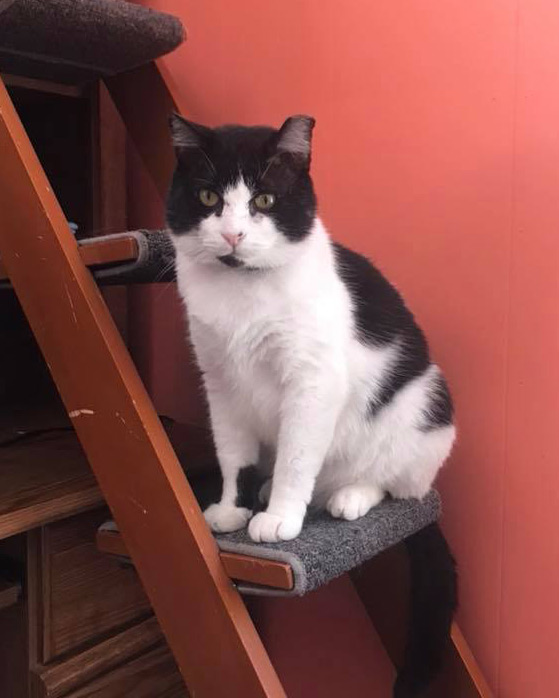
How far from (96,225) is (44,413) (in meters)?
0.43

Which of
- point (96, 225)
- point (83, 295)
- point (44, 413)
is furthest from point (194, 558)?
point (96, 225)

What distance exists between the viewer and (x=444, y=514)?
1.19 m

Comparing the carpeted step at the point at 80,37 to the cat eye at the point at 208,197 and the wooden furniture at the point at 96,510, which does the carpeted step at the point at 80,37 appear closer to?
the wooden furniture at the point at 96,510

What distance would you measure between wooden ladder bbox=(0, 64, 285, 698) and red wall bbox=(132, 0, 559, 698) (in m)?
0.49

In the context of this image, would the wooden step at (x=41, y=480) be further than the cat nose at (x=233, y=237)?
Yes

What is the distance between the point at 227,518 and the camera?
3.11 ft

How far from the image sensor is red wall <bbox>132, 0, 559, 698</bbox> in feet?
3.41

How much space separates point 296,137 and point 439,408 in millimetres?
468

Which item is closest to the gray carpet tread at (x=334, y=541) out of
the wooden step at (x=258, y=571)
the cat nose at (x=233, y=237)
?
the wooden step at (x=258, y=571)

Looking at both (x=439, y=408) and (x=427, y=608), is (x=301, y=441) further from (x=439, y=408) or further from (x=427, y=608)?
(x=427, y=608)

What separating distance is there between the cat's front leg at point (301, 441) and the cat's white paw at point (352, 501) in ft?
0.29

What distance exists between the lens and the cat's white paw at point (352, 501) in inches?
38.5

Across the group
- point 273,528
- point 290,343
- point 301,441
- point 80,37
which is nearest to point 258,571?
point 273,528

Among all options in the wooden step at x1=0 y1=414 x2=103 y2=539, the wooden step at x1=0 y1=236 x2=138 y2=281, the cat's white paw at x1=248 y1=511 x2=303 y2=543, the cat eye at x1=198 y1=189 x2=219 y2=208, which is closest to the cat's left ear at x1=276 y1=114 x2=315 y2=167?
the cat eye at x1=198 y1=189 x2=219 y2=208
